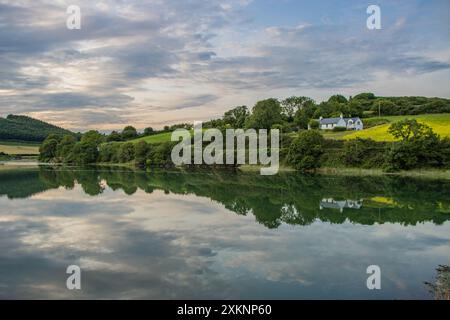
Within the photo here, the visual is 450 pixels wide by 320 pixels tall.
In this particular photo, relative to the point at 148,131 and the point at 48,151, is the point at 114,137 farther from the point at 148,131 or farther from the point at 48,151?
the point at 48,151

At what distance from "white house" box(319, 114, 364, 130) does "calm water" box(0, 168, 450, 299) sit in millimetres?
42675

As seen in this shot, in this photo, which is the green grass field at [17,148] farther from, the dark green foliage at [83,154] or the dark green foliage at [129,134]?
the dark green foliage at [83,154]

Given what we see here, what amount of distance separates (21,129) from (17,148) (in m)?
22.5

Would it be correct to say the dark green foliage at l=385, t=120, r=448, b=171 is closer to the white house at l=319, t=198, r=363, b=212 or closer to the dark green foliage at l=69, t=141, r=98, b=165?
the white house at l=319, t=198, r=363, b=212

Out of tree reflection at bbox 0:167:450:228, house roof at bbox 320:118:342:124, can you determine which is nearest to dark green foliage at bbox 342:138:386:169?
tree reflection at bbox 0:167:450:228

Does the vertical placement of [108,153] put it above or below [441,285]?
above

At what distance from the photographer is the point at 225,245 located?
13.5 metres

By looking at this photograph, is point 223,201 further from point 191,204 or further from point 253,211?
point 253,211

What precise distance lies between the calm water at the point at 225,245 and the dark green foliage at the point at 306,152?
21.3 m

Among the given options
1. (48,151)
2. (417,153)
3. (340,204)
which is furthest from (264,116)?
(340,204)

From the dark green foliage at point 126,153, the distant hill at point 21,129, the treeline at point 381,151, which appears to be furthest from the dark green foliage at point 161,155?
the distant hill at point 21,129

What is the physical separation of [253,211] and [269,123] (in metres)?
56.3

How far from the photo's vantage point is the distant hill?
112812 mm

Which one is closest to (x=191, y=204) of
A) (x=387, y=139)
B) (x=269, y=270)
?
(x=269, y=270)
